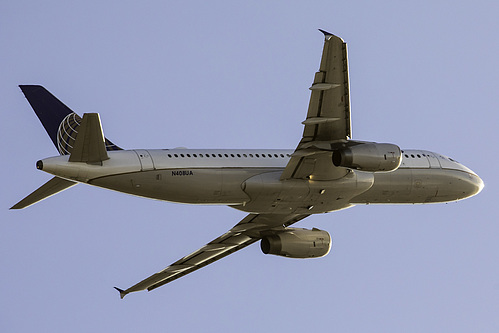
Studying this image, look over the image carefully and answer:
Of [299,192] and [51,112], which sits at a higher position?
[51,112]

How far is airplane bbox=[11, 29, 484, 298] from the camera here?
44.9 m

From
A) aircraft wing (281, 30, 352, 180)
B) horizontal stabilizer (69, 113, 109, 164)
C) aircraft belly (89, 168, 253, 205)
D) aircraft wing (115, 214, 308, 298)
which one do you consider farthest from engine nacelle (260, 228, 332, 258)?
horizontal stabilizer (69, 113, 109, 164)

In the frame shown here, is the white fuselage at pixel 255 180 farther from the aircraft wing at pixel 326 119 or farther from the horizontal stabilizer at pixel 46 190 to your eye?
the horizontal stabilizer at pixel 46 190

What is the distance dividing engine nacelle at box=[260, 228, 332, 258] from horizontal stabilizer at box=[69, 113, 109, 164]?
486 inches

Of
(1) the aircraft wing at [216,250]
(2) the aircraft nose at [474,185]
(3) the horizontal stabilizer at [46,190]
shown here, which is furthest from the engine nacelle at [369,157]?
(3) the horizontal stabilizer at [46,190]

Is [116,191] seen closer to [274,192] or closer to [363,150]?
[274,192]

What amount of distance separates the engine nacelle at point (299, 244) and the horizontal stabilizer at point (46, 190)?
1213 centimetres

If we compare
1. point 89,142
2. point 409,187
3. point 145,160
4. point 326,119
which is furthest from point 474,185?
point 89,142

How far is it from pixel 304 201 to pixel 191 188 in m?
5.71

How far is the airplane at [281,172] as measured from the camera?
147 ft

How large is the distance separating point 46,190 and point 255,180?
9.10 metres

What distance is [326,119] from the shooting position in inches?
1773

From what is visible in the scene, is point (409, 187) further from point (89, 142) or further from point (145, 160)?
point (89, 142)

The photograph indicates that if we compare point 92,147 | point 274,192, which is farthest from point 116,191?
point 274,192
